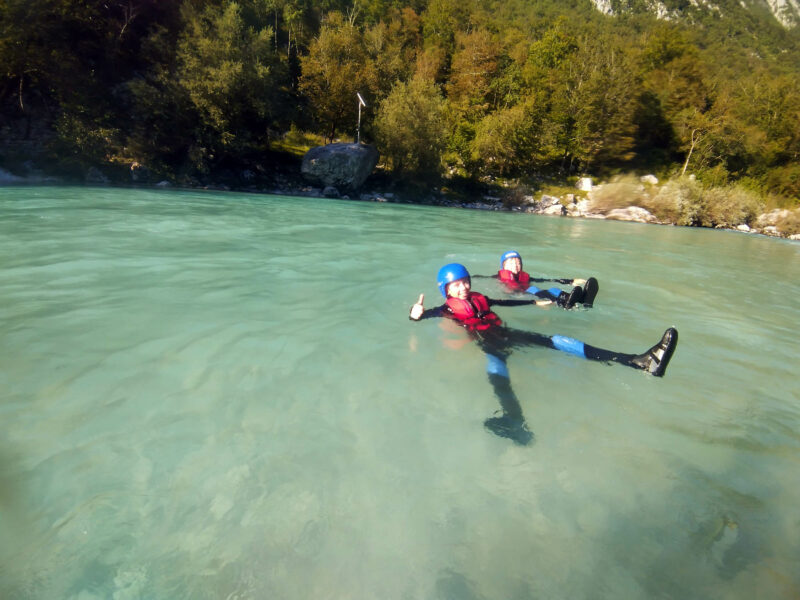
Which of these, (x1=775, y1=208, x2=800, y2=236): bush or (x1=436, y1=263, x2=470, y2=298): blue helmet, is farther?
(x1=775, y1=208, x2=800, y2=236): bush

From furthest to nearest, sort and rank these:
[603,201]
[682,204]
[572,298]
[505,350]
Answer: [603,201]
[682,204]
[572,298]
[505,350]

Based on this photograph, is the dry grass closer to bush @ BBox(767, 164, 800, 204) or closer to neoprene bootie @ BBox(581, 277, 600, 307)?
bush @ BBox(767, 164, 800, 204)

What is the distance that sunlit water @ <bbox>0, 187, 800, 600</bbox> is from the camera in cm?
243

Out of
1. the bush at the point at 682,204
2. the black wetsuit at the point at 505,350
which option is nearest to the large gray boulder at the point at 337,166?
the bush at the point at 682,204

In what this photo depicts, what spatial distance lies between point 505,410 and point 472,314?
6.27ft

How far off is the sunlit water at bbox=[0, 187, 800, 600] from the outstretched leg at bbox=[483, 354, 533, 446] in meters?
0.12

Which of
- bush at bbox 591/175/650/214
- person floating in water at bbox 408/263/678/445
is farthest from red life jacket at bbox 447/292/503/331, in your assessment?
bush at bbox 591/175/650/214

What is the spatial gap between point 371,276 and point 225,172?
26.8 metres

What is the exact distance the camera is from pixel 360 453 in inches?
132

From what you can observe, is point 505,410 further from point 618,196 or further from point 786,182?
point 786,182

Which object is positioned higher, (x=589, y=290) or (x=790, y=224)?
(x=790, y=224)

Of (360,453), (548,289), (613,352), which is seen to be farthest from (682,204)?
(360,453)

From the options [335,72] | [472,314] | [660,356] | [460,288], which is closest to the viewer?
[660,356]

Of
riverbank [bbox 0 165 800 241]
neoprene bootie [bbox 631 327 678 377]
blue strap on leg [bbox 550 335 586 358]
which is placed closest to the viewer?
neoprene bootie [bbox 631 327 678 377]
